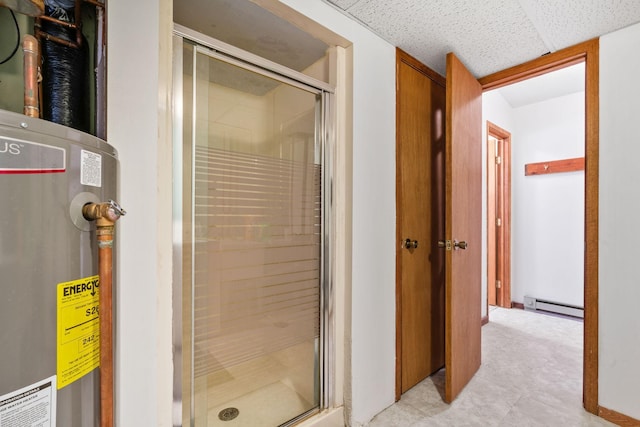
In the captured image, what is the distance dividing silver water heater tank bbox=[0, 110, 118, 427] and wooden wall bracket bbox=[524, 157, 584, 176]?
428 cm

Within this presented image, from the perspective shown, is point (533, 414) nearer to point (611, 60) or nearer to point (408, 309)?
point (408, 309)

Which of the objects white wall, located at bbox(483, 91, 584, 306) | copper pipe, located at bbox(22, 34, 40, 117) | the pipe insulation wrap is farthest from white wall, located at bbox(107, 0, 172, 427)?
white wall, located at bbox(483, 91, 584, 306)

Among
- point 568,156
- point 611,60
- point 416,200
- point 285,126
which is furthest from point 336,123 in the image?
point 568,156

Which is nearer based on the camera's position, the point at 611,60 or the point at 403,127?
the point at 611,60

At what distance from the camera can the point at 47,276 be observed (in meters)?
0.59

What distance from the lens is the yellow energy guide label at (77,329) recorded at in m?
0.61

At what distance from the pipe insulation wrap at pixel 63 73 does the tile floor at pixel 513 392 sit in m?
1.99

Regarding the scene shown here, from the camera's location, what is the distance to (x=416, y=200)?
2082 mm

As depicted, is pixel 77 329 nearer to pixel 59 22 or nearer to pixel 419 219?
pixel 59 22

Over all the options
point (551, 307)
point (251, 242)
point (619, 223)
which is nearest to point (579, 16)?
point (619, 223)

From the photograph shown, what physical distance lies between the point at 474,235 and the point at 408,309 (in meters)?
0.79

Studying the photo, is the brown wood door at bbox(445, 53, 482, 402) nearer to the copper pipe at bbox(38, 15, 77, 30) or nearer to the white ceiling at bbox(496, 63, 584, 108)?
the white ceiling at bbox(496, 63, 584, 108)

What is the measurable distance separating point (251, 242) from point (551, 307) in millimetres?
3837

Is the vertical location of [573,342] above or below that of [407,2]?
below
